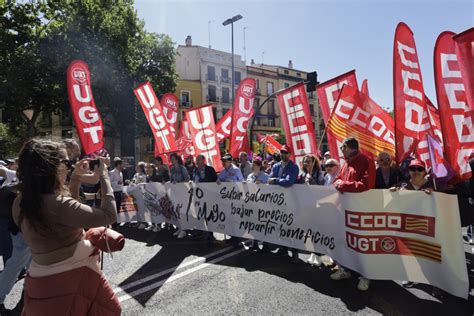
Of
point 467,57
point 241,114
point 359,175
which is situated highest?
point 467,57

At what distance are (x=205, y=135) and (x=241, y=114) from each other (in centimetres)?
126

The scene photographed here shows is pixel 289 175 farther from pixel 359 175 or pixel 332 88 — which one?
pixel 332 88

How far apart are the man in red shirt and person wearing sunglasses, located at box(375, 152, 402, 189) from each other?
127cm

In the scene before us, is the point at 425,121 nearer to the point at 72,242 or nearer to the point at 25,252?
the point at 72,242

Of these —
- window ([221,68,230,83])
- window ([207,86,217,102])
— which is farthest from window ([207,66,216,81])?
window ([221,68,230,83])

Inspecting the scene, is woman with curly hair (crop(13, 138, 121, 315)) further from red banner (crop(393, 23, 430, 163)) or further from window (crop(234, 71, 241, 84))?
window (crop(234, 71, 241, 84))

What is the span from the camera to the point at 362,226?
13.1ft

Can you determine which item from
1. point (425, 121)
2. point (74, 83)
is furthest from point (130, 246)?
point (425, 121)

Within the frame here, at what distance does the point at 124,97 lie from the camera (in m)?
26.1

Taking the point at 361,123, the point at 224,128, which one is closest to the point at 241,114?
the point at 224,128

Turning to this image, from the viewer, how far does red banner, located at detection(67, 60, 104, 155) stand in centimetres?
666

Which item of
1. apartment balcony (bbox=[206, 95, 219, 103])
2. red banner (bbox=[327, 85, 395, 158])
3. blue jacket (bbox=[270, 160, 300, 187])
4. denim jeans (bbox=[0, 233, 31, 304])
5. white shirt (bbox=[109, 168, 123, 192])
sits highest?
apartment balcony (bbox=[206, 95, 219, 103])

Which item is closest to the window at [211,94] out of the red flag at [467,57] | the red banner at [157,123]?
the red banner at [157,123]

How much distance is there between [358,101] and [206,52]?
41558mm
